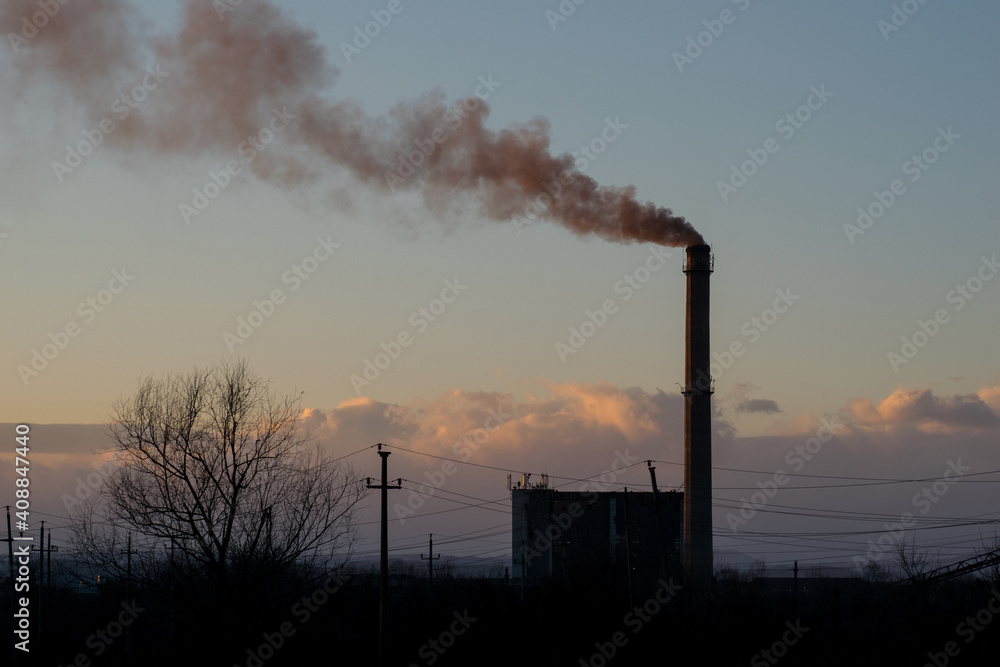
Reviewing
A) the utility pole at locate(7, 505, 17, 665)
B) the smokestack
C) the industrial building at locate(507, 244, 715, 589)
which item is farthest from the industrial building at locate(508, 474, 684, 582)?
the utility pole at locate(7, 505, 17, 665)

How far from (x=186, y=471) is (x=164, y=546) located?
5.50 ft

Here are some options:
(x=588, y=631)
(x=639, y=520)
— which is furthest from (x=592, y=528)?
(x=588, y=631)

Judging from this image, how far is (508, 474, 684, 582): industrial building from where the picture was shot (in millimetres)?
67625

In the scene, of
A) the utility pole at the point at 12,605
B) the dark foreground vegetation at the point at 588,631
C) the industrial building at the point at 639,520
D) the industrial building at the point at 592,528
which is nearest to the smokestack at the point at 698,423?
the industrial building at the point at 639,520

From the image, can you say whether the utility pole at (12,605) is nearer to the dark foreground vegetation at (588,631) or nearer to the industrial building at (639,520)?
the dark foreground vegetation at (588,631)

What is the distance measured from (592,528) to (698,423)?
2526cm

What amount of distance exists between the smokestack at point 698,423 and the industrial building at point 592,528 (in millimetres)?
18208

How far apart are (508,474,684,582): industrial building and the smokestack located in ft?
59.7

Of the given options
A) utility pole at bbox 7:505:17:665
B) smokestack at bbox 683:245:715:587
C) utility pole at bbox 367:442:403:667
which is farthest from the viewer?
smokestack at bbox 683:245:715:587

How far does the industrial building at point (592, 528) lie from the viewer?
6762cm

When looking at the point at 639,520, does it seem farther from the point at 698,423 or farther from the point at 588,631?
the point at 588,631

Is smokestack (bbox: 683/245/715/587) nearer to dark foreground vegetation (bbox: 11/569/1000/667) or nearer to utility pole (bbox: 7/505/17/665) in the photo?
dark foreground vegetation (bbox: 11/569/1000/667)

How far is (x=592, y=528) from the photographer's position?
6975 cm

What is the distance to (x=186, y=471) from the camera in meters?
21.1
